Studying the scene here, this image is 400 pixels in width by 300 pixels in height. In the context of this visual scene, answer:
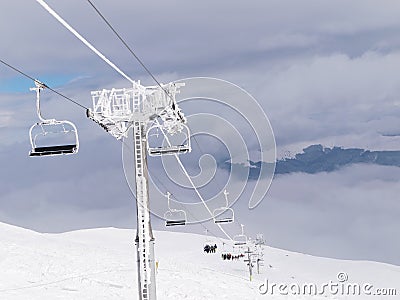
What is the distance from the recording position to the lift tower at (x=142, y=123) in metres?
16.3

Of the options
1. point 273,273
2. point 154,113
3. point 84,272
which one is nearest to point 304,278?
point 273,273

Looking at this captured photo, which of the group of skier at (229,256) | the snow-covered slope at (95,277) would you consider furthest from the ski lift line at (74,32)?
the group of skier at (229,256)

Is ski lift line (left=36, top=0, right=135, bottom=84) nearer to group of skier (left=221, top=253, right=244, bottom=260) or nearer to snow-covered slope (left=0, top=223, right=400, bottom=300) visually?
snow-covered slope (left=0, top=223, right=400, bottom=300)

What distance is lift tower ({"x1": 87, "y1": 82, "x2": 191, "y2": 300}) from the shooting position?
→ 53.5 ft

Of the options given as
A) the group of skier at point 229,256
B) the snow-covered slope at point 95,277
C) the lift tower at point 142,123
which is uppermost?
the lift tower at point 142,123

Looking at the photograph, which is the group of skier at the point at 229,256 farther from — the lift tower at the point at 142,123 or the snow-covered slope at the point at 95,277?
the lift tower at the point at 142,123

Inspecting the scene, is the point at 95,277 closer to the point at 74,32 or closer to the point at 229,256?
the point at 74,32

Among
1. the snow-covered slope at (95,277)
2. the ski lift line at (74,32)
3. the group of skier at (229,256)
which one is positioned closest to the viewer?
the ski lift line at (74,32)

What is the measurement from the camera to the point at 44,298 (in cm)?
3125

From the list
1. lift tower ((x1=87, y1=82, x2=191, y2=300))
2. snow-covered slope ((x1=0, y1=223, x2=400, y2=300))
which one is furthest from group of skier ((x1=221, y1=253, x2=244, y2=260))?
lift tower ((x1=87, y1=82, x2=191, y2=300))

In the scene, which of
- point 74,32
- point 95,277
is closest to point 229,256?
point 95,277

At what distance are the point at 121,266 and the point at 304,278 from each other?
111ft

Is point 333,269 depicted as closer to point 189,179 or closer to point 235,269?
point 235,269

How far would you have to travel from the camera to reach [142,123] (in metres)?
16.7
